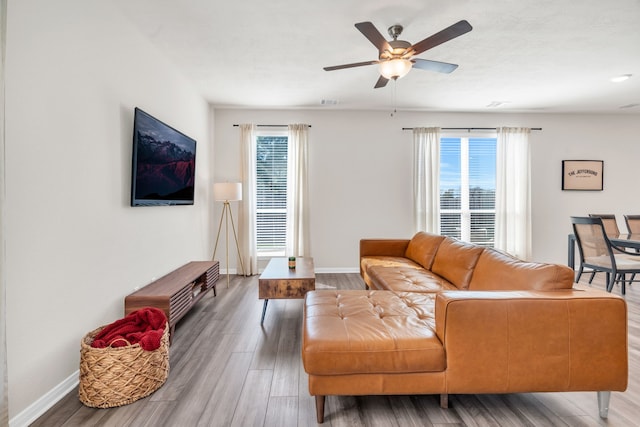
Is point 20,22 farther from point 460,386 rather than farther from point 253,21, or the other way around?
point 460,386

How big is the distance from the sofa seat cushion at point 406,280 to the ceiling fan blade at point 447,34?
6.32ft

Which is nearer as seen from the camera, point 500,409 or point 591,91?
point 500,409

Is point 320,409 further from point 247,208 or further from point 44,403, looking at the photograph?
point 247,208

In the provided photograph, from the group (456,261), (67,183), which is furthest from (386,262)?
(67,183)

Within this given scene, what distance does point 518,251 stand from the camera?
5.06m

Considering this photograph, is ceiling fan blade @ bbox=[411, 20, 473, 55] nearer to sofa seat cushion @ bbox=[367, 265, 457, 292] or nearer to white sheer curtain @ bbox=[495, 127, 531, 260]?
sofa seat cushion @ bbox=[367, 265, 457, 292]

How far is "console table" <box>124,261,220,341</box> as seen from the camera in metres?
2.38

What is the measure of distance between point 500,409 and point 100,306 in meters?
2.68

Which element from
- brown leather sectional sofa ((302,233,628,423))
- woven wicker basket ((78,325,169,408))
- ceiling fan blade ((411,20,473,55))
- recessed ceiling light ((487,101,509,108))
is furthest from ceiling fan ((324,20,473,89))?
recessed ceiling light ((487,101,509,108))

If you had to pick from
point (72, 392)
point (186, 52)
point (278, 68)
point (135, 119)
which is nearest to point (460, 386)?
point (72, 392)

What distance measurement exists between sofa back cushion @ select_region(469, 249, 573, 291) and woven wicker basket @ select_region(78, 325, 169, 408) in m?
2.37

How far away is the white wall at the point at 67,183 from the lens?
1.53 metres

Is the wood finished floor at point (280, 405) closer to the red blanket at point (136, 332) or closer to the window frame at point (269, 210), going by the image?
the red blanket at point (136, 332)

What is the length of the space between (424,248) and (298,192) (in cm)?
221
